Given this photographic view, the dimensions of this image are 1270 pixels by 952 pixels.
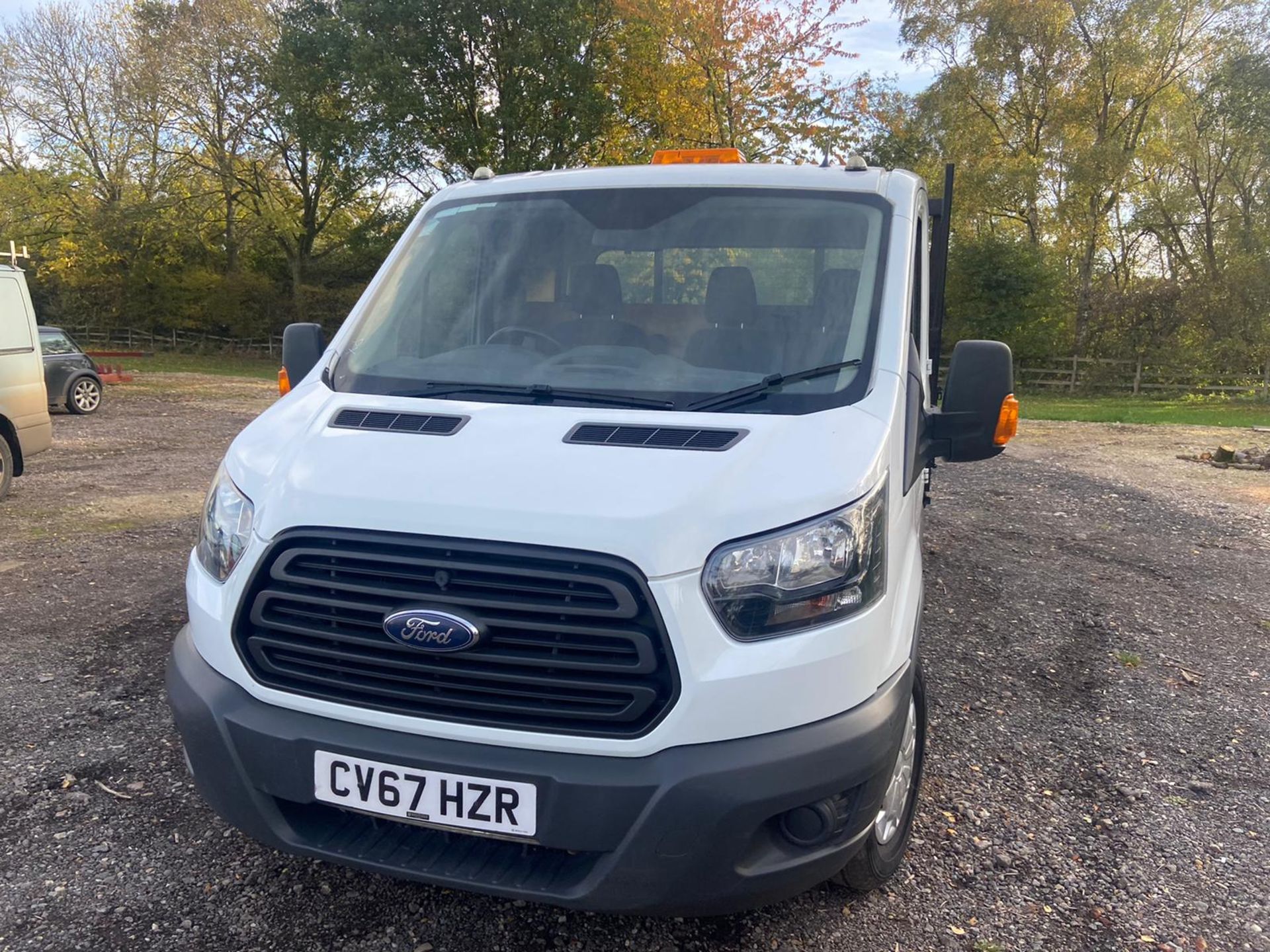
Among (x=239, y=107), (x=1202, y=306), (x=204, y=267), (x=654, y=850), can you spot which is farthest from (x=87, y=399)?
(x=1202, y=306)

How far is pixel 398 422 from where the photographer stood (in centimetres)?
264

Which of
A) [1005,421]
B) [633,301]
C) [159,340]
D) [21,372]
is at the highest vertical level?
[633,301]

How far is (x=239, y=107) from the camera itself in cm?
3319

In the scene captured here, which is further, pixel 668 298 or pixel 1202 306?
pixel 1202 306

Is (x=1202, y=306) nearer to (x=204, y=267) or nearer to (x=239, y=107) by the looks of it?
(x=239, y=107)

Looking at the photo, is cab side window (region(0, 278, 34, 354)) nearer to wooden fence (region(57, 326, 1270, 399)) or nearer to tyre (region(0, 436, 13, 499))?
tyre (region(0, 436, 13, 499))

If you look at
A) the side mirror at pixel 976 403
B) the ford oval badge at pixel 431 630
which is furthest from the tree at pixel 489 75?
the ford oval badge at pixel 431 630

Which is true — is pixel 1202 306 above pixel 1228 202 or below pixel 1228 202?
below

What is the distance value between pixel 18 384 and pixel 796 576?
28.8 ft

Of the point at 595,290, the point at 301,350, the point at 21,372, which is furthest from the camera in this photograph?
the point at 21,372

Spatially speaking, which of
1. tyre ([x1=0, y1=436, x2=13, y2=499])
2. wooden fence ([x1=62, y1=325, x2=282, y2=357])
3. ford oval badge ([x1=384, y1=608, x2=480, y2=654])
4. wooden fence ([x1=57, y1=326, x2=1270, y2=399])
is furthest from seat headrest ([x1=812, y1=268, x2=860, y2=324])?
wooden fence ([x1=62, y1=325, x2=282, y2=357])

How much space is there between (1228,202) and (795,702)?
3435 cm

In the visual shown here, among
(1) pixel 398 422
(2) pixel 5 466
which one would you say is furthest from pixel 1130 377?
(1) pixel 398 422

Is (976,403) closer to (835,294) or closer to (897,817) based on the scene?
(835,294)
